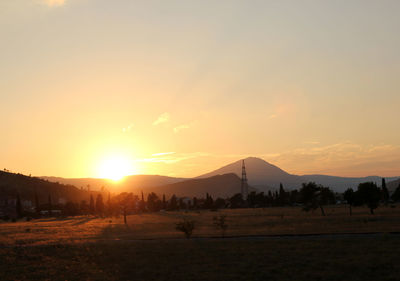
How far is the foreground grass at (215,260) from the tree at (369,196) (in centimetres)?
4366

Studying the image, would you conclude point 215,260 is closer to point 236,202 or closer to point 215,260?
point 215,260

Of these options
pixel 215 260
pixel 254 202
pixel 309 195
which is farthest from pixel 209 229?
pixel 254 202

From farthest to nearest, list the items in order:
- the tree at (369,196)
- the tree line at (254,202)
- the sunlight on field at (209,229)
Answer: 1. the tree line at (254,202)
2. the tree at (369,196)
3. the sunlight on field at (209,229)

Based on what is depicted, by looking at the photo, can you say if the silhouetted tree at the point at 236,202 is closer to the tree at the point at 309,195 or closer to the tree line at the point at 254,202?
the tree line at the point at 254,202

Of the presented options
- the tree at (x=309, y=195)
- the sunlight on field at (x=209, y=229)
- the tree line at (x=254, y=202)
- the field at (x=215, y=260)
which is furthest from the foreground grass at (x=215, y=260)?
the tree at (x=309, y=195)

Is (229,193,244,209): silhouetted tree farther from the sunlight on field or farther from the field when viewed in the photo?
the field

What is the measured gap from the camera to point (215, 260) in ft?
98.1

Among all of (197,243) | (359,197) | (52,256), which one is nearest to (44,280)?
(52,256)

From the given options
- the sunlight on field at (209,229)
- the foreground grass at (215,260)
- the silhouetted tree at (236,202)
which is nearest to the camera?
the foreground grass at (215,260)

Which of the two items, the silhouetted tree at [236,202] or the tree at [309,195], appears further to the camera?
the silhouetted tree at [236,202]

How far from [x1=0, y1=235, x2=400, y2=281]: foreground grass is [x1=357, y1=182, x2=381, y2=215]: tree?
4366 centimetres

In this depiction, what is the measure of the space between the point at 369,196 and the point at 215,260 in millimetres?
57982

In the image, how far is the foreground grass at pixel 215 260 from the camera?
2497 centimetres

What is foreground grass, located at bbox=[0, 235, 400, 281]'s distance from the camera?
81.9 ft
